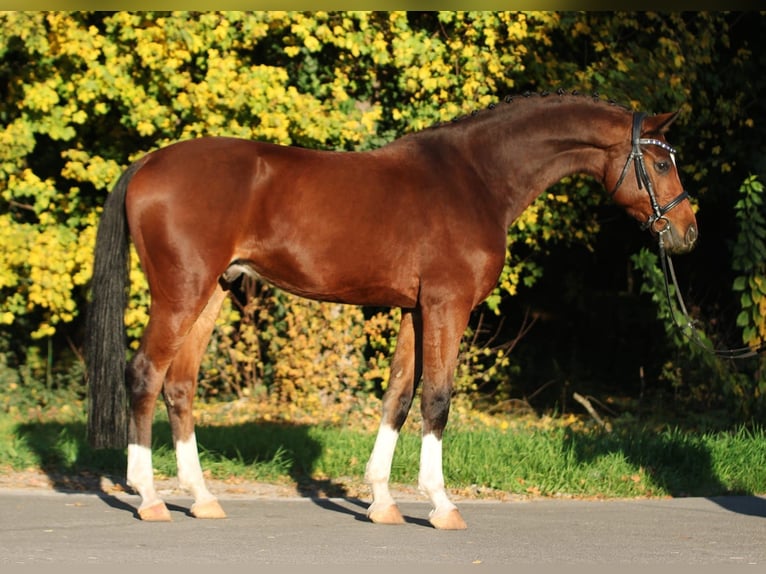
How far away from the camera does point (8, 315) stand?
1198 centimetres

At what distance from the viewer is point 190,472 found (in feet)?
21.2

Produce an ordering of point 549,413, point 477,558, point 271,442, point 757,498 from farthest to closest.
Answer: point 549,413 → point 271,442 → point 757,498 → point 477,558

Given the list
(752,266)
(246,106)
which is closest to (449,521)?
(752,266)

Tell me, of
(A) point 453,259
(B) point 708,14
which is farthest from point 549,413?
(A) point 453,259

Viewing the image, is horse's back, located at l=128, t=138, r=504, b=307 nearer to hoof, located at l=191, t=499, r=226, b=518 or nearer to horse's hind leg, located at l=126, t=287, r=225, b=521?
horse's hind leg, located at l=126, t=287, r=225, b=521

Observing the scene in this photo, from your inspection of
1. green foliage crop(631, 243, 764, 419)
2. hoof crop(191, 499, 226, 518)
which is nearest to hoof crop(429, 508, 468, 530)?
hoof crop(191, 499, 226, 518)

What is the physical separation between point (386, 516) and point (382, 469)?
0.29 m

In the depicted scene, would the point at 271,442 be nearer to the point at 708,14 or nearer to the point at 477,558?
the point at 477,558

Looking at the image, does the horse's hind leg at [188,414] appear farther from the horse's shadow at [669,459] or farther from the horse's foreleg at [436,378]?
the horse's shadow at [669,459]

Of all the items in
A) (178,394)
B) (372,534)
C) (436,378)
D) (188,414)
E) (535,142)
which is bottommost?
(372,534)

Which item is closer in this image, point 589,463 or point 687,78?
point 589,463

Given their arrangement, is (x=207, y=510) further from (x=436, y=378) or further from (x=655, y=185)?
(x=655, y=185)

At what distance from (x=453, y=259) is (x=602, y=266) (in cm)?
980

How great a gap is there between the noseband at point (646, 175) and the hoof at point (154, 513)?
10.6 ft
